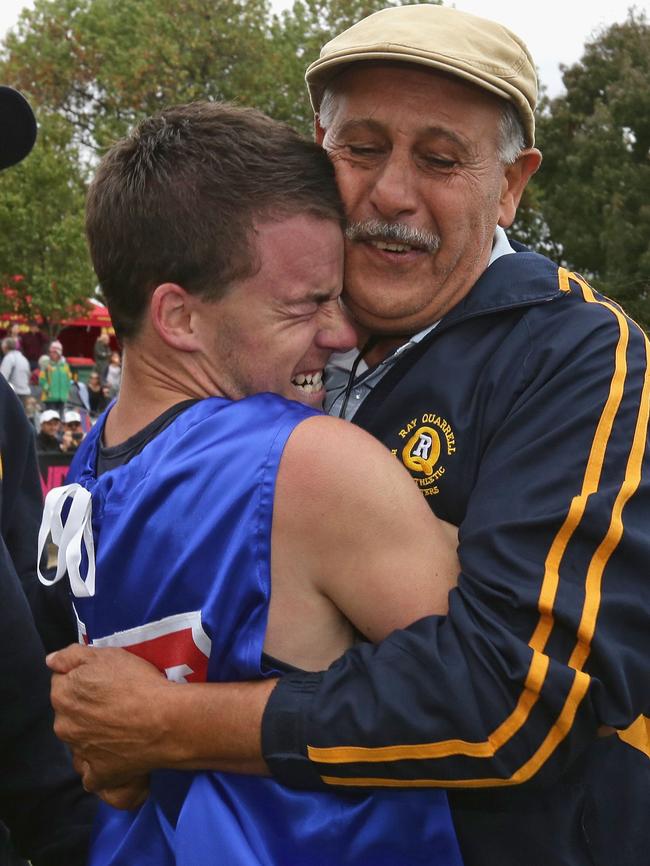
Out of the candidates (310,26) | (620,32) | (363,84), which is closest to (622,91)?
(620,32)

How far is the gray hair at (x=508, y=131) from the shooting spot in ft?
8.32

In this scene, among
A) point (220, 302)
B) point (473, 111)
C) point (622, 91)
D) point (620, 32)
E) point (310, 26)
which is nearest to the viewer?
point (220, 302)

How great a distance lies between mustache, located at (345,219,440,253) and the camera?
2.51m

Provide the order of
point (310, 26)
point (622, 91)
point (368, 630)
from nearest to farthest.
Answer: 1. point (368, 630)
2. point (622, 91)
3. point (310, 26)

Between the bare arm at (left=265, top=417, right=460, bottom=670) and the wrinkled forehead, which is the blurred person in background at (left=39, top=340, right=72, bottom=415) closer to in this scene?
the wrinkled forehead

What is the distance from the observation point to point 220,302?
2105mm

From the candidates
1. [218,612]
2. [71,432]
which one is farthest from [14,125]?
[71,432]

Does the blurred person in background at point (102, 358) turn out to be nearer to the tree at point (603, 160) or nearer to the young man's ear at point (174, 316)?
the tree at point (603, 160)

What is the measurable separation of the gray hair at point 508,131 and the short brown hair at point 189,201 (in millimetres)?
497

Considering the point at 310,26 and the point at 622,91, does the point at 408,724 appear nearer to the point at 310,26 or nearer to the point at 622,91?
the point at 622,91

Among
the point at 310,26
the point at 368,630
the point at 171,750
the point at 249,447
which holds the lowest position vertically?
the point at 171,750

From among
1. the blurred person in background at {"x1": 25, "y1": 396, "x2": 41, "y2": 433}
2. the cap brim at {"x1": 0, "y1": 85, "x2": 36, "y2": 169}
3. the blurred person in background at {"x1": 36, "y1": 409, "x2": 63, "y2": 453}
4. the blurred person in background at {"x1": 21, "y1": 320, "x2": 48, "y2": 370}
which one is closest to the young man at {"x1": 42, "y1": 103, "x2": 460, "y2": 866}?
the cap brim at {"x1": 0, "y1": 85, "x2": 36, "y2": 169}

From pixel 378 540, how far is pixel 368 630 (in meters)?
0.18

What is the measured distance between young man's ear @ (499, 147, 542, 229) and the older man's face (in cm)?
5
